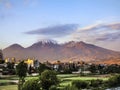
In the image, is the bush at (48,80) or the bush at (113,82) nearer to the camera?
the bush at (48,80)

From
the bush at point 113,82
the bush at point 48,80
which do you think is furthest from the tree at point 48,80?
the bush at point 113,82

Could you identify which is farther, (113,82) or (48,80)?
(113,82)

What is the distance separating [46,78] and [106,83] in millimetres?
33576

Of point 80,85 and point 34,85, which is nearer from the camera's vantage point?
point 34,85

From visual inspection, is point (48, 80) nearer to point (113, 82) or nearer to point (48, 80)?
point (48, 80)

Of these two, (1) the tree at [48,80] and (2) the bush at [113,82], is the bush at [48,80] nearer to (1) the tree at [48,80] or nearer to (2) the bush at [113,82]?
(1) the tree at [48,80]

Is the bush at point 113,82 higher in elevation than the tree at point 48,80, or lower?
lower

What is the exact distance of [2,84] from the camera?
319ft

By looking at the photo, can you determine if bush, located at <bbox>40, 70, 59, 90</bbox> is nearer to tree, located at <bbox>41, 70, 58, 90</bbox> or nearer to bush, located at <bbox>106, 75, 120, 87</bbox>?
tree, located at <bbox>41, 70, 58, 90</bbox>

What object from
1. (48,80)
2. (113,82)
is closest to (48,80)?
(48,80)

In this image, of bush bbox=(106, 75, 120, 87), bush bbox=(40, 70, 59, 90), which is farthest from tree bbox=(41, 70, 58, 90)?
bush bbox=(106, 75, 120, 87)

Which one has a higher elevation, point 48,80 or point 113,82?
point 48,80

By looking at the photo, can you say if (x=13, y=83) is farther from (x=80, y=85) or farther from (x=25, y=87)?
(x=25, y=87)

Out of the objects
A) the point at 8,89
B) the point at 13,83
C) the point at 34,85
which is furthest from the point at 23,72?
the point at 34,85
